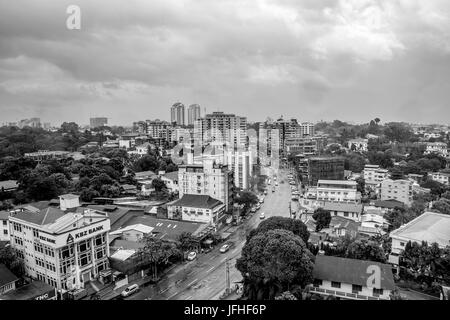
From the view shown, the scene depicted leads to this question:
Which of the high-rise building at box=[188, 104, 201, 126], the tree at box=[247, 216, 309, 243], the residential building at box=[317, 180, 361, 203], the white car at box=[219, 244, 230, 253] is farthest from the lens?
the high-rise building at box=[188, 104, 201, 126]

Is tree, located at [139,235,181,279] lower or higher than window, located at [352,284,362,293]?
higher

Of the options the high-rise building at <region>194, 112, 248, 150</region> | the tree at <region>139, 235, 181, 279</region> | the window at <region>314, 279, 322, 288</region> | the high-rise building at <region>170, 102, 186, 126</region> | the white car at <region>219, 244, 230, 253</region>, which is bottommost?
the white car at <region>219, 244, 230, 253</region>

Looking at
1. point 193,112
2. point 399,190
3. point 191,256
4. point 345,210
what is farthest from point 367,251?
point 193,112

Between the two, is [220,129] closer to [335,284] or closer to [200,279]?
[200,279]

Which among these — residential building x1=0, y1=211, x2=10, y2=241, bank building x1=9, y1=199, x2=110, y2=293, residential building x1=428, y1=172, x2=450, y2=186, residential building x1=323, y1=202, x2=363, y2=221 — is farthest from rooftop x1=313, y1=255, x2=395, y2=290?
residential building x1=428, y1=172, x2=450, y2=186

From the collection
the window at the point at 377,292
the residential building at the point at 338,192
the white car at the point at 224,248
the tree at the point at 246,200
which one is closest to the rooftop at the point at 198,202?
the tree at the point at 246,200

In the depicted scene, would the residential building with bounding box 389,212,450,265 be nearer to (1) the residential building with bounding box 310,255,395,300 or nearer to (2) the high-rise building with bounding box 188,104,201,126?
(1) the residential building with bounding box 310,255,395,300

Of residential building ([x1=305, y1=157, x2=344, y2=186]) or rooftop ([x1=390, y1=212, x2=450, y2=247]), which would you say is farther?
residential building ([x1=305, y1=157, x2=344, y2=186])
